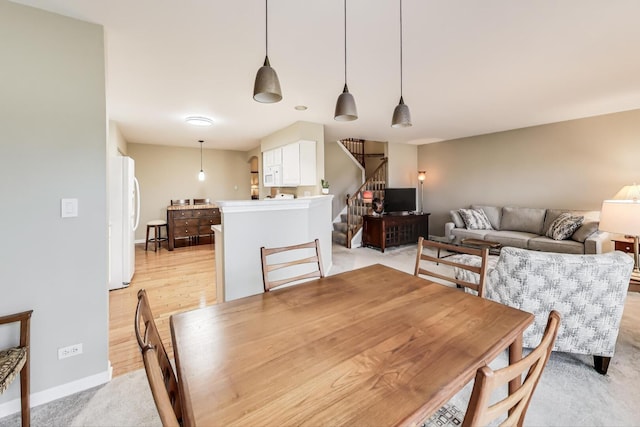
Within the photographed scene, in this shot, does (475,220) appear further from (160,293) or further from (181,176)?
(181,176)

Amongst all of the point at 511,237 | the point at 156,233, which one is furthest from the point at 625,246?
the point at 156,233

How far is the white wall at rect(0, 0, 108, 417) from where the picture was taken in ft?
5.38

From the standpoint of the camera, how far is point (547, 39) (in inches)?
84.7

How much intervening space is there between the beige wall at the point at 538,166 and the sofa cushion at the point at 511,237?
0.84m

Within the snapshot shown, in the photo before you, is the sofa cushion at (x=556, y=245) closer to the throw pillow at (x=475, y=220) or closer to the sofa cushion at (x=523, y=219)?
the sofa cushion at (x=523, y=219)

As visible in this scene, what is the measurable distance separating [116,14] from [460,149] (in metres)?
6.39

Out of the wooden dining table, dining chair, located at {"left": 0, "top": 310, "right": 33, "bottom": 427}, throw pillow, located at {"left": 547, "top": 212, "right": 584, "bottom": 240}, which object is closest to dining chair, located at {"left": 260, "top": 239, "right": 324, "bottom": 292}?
the wooden dining table

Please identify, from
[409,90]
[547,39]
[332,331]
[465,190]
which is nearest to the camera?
[332,331]

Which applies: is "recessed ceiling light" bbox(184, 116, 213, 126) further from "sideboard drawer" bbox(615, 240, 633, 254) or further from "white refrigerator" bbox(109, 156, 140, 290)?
"sideboard drawer" bbox(615, 240, 633, 254)

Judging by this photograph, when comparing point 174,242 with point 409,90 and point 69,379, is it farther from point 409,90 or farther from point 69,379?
point 409,90

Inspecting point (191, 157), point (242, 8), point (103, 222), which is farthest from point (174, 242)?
point (242, 8)

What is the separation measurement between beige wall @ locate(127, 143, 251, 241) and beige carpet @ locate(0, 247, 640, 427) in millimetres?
5818

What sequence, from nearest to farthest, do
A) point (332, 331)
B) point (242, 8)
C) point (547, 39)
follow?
point (332, 331), point (242, 8), point (547, 39)

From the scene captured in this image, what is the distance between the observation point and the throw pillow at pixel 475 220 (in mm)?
5309
